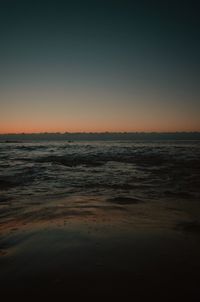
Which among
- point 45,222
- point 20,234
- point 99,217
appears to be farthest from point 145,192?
point 20,234

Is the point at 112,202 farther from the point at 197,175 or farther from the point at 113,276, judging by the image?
the point at 197,175

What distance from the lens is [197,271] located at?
4.40 m

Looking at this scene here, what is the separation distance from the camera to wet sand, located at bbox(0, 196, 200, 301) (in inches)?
155

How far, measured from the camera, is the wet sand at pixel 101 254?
393 cm

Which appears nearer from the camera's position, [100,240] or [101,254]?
[101,254]

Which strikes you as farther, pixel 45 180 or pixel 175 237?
pixel 45 180

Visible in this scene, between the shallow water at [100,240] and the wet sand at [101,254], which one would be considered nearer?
the wet sand at [101,254]

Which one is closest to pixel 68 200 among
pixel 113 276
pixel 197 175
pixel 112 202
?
pixel 112 202

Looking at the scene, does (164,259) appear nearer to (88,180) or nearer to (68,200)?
(68,200)

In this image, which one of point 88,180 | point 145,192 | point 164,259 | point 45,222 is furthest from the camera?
point 88,180

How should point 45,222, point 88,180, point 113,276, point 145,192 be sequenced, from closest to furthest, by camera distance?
point 113,276 < point 45,222 < point 145,192 < point 88,180

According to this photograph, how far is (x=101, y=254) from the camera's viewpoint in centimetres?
506

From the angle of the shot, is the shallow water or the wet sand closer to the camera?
the wet sand

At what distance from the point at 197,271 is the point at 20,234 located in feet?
11.8
